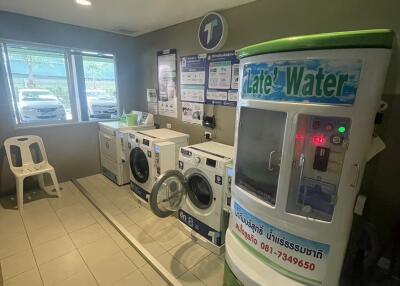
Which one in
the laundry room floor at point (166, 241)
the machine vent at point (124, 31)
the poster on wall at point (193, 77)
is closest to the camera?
the laundry room floor at point (166, 241)

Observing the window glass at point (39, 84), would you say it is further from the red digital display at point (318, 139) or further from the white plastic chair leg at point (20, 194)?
the red digital display at point (318, 139)

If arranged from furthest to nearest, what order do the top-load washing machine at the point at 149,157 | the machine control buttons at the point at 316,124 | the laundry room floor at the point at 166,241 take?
the top-load washing machine at the point at 149,157 < the laundry room floor at the point at 166,241 < the machine control buttons at the point at 316,124

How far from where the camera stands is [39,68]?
2938 mm

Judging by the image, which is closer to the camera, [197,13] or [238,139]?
[238,139]

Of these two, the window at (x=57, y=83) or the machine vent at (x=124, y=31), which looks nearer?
the window at (x=57, y=83)

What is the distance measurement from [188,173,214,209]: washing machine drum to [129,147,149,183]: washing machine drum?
0.75 m

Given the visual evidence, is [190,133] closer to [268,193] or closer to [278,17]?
[278,17]

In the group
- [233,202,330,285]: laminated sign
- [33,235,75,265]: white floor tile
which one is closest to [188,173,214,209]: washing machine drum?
[233,202,330,285]: laminated sign

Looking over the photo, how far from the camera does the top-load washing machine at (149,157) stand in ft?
8.04

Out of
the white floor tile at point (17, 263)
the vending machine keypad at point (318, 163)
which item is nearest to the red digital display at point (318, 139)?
the vending machine keypad at point (318, 163)

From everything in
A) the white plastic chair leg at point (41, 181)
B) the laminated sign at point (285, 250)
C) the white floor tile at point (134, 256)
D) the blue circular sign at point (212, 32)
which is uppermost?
the blue circular sign at point (212, 32)

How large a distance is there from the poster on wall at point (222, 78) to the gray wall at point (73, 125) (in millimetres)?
1841

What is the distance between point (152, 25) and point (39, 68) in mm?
1676

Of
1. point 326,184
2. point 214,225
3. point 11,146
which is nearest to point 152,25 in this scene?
point 11,146
